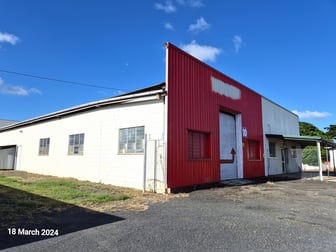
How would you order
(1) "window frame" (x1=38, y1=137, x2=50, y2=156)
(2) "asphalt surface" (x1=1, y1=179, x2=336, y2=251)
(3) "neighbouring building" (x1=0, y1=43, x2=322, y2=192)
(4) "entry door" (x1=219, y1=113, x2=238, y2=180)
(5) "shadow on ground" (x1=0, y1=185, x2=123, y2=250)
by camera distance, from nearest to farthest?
(2) "asphalt surface" (x1=1, y1=179, x2=336, y2=251)
(5) "shadow on ground" (x1=0, y1=185, x2=123, y2=250)
(3) "neighbouring building" (x1=0, y1=43, x2=322, y2=192)
(4) "entry door" (x1=219, y1=113, x2=238, y2=180)
(1) "window frame" (x1=38, y1=137, x2=50, y2=156)

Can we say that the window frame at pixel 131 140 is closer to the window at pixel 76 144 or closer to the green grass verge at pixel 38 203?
the green grass verge at pixel 38 203

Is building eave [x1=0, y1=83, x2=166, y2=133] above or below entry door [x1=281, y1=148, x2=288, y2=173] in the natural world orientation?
above

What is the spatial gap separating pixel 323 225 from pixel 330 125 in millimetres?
51872

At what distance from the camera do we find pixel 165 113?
10.2m

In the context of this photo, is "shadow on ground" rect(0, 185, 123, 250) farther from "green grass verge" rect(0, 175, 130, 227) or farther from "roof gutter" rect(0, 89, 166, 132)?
"roof gutter" rect(0, 89, 166, 132)

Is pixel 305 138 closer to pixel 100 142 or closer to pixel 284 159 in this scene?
pixel 284 159

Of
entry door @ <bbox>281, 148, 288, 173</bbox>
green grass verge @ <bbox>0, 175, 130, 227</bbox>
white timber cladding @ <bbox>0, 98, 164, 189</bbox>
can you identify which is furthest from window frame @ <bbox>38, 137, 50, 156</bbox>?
entry door @ <bbox>281, 148, 288, 173</bbox>

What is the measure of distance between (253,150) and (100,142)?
10854 millimetres

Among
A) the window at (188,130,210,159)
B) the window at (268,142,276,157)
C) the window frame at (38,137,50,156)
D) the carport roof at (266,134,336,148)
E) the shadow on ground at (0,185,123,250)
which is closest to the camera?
the shadow on ground at (0,185,123,250)

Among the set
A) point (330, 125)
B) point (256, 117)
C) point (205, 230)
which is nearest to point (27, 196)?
point (205, 230)

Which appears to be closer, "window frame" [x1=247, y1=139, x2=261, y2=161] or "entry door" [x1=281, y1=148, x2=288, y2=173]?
"window frame" [x1=247, y1=139, x2=261, y2=161]

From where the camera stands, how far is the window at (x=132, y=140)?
36.4 ft

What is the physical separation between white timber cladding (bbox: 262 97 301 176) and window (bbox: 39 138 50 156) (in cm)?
1583

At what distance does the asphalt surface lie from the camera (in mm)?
4156
